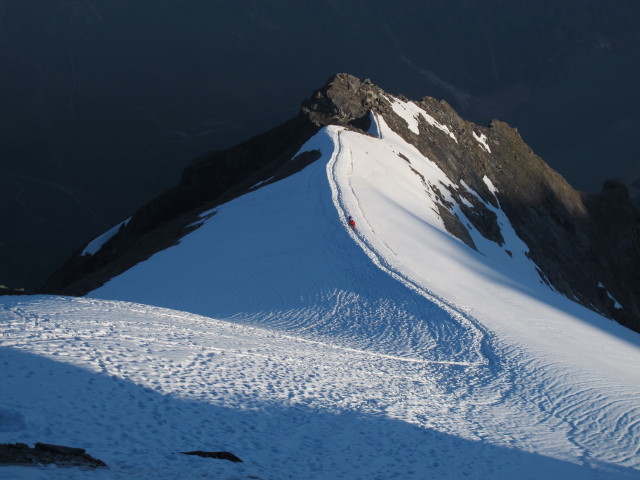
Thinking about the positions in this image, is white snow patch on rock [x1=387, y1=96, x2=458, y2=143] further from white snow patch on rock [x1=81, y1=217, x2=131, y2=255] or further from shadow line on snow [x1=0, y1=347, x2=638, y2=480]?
shadow line on snow [x1=0, y1=347, x2=638, y2=480]

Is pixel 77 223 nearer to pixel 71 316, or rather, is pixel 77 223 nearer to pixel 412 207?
pixel 412 207

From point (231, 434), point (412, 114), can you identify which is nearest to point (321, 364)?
point (231, 434)

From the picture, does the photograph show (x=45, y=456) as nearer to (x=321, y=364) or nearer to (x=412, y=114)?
(x=321, y=364)

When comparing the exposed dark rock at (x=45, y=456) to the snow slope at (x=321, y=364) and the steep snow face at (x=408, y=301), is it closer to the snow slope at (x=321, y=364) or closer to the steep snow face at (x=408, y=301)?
the snow slope at (x=321, y=364)

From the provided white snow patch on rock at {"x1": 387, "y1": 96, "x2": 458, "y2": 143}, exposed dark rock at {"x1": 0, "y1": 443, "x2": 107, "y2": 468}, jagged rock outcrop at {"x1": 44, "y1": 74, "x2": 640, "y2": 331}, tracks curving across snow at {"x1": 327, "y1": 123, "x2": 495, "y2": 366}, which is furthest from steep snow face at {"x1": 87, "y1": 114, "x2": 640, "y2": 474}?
white snow patch on rock at {"x1": 387, "y1": 96, "x2": 458, "y2": 143}

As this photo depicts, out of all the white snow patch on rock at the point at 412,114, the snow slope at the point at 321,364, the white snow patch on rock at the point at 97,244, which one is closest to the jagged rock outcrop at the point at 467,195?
the white snow patch on rock at the point at 412,114
